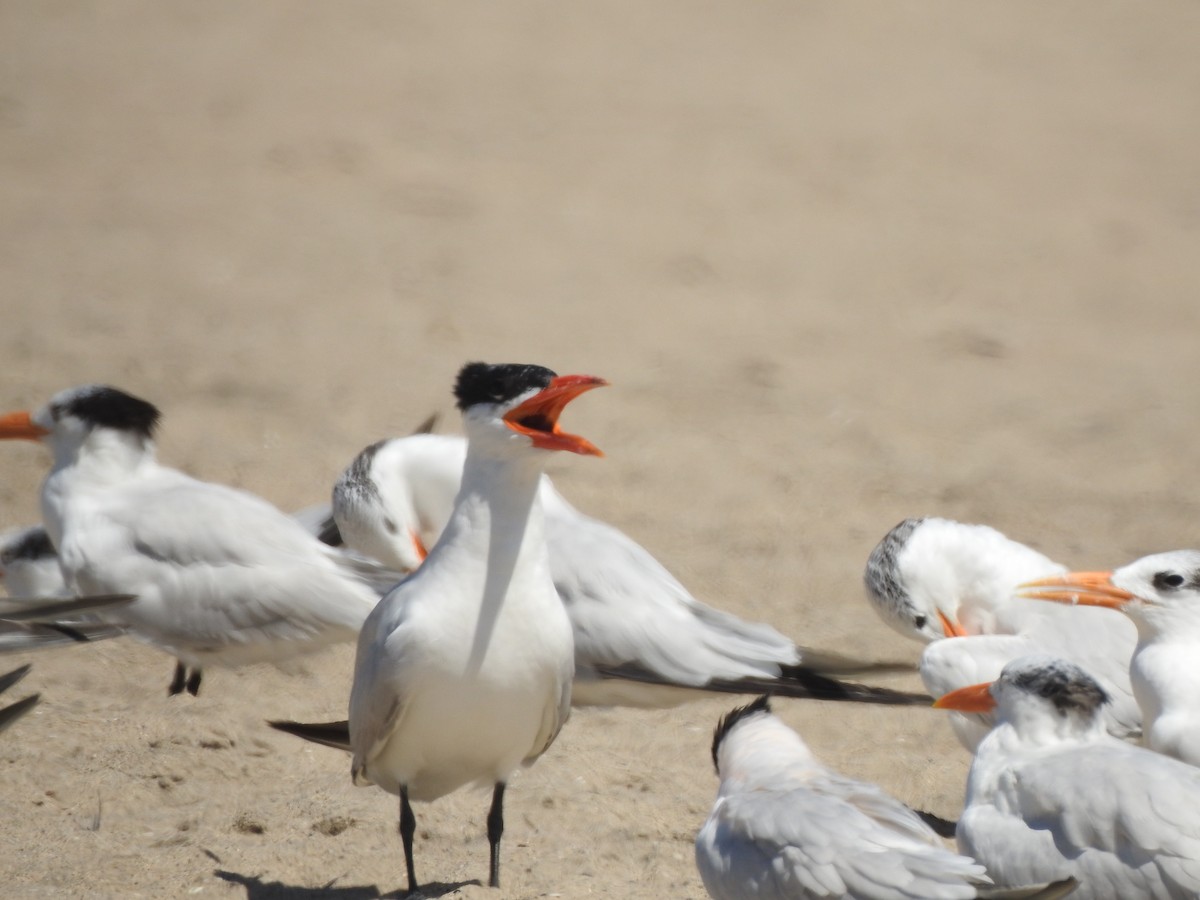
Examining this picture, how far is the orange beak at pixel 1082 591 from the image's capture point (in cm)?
395

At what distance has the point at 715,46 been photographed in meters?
10.4

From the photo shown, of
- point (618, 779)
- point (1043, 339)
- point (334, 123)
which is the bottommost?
point (618, 779)

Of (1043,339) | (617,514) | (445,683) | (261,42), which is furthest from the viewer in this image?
(261,42)

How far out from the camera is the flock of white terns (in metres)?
2.92

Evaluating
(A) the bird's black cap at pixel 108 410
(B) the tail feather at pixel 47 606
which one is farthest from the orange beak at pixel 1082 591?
(A) the bird's black cap at pixel 108 410

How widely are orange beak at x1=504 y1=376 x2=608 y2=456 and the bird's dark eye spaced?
1.52 m

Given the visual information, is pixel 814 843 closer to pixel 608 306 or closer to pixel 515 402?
pixel 515 402

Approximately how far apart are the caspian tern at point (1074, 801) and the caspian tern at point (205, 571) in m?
1.92

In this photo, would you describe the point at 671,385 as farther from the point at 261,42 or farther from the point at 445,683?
the point at 261,42

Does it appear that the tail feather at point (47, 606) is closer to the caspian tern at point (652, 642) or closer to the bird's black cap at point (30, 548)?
the caspian tern at point (652, 642)

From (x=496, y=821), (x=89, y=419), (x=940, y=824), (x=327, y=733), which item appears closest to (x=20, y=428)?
(x=89, y=419)

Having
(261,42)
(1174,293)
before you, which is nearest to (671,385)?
(1174,293)

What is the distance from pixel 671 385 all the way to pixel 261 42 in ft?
14.9

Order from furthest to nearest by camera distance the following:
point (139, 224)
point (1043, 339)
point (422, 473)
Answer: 1. point (139, 224)
2. point (1043, 339)
3. point (422, 473)
